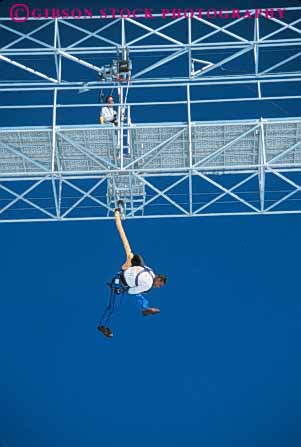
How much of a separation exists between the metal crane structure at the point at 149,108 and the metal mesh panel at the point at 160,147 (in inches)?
0.9

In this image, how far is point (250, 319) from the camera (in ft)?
67.2

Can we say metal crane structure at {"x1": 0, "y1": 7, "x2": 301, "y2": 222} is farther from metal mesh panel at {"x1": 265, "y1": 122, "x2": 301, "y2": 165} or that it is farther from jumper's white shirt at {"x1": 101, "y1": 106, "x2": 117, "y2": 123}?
jumper's white shirt at {"x1": 101, "y1": 106, "x2": 117, "y2": 123}

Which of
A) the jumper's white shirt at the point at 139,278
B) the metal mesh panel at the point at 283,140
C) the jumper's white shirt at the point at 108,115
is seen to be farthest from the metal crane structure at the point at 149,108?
the jumper's white shirt at the point at 139,278

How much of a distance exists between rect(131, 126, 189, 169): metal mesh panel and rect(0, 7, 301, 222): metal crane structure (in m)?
0.02

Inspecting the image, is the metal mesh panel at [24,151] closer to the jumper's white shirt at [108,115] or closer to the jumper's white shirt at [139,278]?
the jumper's white shirt at [108,115]

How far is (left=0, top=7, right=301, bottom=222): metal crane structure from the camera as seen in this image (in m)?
16.9

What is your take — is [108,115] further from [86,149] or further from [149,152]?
[149,152]

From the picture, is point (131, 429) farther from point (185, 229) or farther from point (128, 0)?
point (128, 0)

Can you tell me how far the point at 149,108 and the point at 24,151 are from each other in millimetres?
4838

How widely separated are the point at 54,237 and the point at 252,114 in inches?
186

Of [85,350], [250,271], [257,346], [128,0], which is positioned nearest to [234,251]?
[250,271]

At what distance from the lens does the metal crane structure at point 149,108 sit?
16.9 metres

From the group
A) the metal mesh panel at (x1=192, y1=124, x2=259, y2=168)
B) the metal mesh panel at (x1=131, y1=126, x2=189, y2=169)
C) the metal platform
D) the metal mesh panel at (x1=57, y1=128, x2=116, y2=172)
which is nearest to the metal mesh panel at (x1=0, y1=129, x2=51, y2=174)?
the metal platform

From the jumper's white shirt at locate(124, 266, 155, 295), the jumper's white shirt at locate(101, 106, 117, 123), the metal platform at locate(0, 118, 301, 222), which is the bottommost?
the jumper's white shirt at locate(124, 266, 155, 295)
